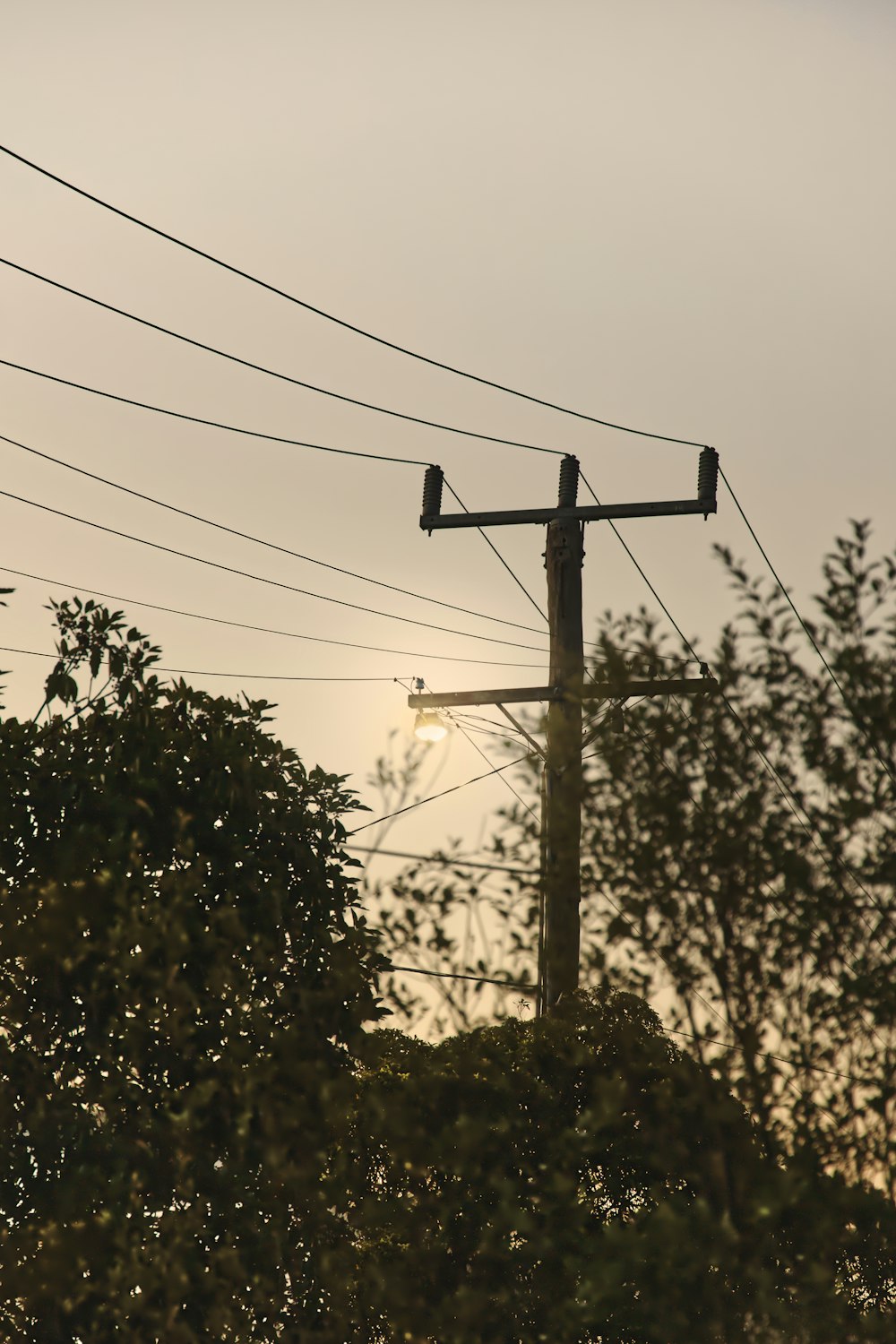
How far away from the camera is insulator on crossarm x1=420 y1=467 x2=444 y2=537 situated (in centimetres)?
1497

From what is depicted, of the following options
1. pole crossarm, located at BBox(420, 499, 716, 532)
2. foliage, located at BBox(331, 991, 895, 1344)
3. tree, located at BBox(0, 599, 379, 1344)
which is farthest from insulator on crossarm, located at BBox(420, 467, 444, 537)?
tree, located at BBox(0, 599, 379, 1344)

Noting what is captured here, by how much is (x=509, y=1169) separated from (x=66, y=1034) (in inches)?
118

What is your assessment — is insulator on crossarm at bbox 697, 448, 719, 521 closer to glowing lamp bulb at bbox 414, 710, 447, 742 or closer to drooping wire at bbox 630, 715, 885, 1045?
glowing lamp bulb at bbox 414, 710, 447, 742

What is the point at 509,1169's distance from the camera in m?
8.55

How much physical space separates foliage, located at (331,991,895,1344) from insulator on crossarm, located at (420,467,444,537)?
20.7ft

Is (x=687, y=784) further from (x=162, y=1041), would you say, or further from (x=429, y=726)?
(x=429, y=726)

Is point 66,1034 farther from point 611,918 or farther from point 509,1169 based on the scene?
point 611,918

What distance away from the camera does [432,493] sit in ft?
49.5

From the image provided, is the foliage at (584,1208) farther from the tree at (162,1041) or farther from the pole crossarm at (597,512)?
the pole crossarm at (597,512)

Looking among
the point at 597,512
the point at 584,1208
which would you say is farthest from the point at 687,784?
the point at 597,512

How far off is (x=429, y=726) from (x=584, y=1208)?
26.0 feet

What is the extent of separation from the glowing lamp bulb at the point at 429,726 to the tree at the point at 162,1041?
6092 millimetres

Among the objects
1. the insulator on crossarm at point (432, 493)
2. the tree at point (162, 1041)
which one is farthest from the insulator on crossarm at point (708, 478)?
the tree at point (162, 1041)

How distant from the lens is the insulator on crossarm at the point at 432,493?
14969 mm
